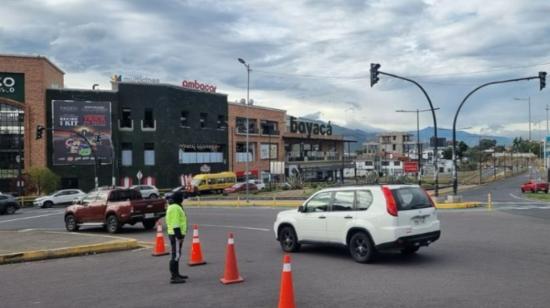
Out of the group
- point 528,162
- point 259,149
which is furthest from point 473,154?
point 259,149

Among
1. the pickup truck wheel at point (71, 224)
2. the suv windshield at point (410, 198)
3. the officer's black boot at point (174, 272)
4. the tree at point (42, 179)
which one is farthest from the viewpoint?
the tree at point (42, 179)

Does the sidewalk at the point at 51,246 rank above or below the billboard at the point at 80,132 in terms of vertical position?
below

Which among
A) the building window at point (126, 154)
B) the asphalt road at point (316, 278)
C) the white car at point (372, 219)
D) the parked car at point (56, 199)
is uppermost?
the building window at point (126, 154)

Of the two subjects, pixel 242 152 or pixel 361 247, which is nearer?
pixel 361 247

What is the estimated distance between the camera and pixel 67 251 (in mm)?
14336

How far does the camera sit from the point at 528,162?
185 m

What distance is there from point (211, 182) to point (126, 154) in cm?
1135

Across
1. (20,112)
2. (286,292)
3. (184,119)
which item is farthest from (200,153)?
(286,292)

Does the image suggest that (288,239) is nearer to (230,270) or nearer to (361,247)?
(361,247)

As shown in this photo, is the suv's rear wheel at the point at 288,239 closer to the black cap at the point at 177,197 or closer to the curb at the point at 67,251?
the black cap at the point at 177,197

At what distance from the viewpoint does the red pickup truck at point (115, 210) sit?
69.3 feet

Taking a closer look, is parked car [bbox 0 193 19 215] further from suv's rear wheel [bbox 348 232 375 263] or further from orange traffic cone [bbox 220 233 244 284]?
orange traffic cone [bbox 220 233 244 284]

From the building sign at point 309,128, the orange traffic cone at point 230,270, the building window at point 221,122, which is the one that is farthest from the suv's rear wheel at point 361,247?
the building sign at point 309,128

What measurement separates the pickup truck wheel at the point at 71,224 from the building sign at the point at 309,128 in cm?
7459
